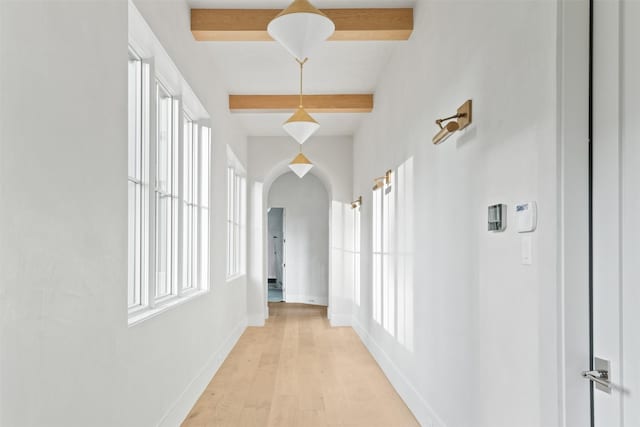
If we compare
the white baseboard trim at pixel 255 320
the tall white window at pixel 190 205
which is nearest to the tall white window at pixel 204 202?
the tall white window at pixel 190 205

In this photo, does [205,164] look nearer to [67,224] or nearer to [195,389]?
[195,389]

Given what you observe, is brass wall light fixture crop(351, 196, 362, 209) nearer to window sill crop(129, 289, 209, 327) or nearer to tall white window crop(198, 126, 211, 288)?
tall white window crop(198, 126, 211, 288)

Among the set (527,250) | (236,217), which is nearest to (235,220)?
(236,217)

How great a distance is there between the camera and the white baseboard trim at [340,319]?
27.4 ft

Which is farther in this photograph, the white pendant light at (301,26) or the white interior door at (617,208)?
the white pendant light at (301,26)

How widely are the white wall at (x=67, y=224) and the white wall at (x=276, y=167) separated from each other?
5.44m

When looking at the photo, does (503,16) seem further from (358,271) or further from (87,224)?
(358,271)

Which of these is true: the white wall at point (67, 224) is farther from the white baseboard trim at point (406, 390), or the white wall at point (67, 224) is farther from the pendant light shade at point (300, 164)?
the pendant light shade at point (300, 164)

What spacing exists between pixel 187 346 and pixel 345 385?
5.27 ft

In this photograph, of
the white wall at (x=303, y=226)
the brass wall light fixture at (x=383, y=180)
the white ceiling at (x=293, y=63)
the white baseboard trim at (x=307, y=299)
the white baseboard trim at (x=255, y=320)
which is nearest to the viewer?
the white ceiling at (x=293, y=63)

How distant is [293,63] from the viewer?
5305 millimetres

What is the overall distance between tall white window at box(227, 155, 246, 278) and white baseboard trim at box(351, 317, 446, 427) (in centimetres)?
229

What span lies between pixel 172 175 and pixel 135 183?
2.97 ft

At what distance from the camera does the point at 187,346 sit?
3971 millimetres
